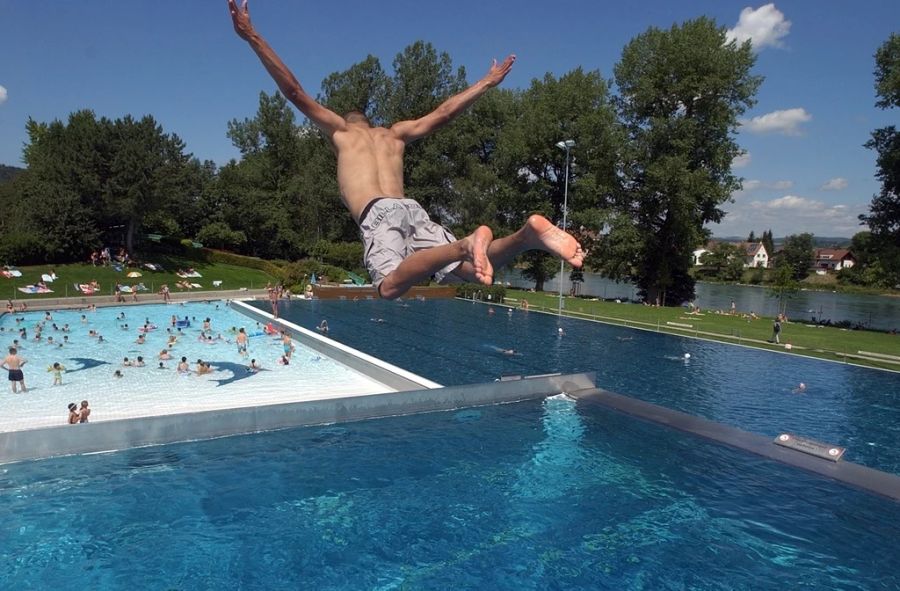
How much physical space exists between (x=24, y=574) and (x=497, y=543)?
545 centimetres

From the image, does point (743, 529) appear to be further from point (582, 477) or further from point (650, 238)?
point (650, 238)

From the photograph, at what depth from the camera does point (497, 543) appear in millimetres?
7359

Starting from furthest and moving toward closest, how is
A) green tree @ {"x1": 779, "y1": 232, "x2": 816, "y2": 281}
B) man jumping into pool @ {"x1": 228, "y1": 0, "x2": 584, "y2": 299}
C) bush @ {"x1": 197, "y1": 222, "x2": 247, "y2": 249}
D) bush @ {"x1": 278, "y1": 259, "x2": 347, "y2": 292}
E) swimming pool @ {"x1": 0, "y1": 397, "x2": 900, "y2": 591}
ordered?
green tree @ {"x1": 779, "y1": 232, "x2": 816, "y2": 281}, bush @ {"x1": 197, "y1": 222, "x2": 247, "y2": 249}, bush @ {"x1": 278, "y1": 259, "x2": 347, "y2": 292}, swimming pool @ {"x1": 0, "y1": 397, "x2": 900, "y2": 591}, man jumping into pool @ {"x1": 228, "y1": 0, "x2": 584, "y2": 299}

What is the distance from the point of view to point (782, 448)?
10352mm

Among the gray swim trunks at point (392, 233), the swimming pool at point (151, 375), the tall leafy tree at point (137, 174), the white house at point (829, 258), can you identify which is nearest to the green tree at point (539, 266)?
the swimming pool at point (151, 375)

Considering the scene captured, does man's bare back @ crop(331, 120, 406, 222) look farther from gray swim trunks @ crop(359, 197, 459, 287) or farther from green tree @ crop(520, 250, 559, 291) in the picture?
green tree @ crop(520, 250, 559, 291)

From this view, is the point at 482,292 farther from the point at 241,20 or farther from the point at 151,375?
the point at 241,20

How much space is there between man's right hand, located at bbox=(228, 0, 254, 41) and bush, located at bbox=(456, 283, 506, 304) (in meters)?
32.4

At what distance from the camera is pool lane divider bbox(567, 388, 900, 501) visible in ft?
29.5

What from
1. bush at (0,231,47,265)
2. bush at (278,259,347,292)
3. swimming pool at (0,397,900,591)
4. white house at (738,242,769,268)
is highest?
white house at (738,242,769,268)

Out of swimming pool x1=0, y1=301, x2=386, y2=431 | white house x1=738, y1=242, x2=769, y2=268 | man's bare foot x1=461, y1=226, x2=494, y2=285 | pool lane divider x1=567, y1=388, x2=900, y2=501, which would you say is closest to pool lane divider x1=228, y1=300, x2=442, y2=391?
swimming pool x1=0, y1=301, x2=386, y2=431

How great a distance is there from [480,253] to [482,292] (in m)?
35.3

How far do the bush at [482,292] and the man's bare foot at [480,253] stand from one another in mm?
33247

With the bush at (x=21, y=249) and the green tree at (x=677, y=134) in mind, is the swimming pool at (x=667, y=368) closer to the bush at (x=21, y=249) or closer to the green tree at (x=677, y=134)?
the green tree at (x=677, y=134)
